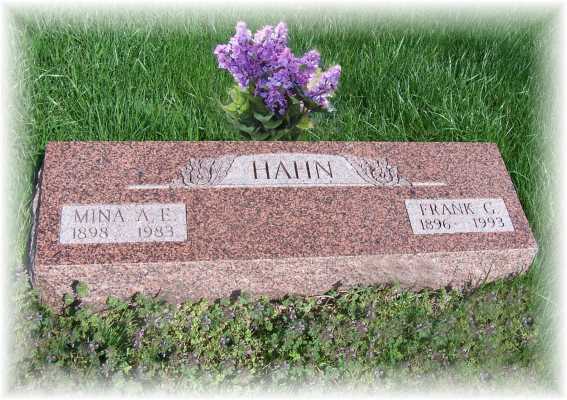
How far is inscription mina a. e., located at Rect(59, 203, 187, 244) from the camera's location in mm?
3012

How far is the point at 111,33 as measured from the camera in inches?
174

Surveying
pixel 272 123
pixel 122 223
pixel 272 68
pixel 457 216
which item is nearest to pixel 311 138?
pixel 272 123

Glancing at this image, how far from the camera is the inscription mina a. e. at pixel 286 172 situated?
3322 millimetres

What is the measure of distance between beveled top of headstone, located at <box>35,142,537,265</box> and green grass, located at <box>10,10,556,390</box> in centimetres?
26

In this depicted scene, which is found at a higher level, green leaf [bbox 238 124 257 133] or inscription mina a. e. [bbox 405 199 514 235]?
green leaf [bbox 238 124 257 133]

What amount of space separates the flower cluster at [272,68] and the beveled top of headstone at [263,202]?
0.25 metres

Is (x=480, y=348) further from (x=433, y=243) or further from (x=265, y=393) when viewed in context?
(x=265, y=393)

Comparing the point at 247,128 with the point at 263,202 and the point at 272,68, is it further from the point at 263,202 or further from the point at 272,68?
the point at 263,202

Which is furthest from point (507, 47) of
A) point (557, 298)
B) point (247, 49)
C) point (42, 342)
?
point (42, 342)

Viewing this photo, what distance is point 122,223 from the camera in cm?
307

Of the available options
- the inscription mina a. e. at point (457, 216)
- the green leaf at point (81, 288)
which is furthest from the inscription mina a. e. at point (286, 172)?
the green leaf at point (81, 288)

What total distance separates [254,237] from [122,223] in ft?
1.85

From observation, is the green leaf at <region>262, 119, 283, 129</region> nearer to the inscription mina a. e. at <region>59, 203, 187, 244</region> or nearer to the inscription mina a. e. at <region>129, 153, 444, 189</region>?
the inscription mina a. e. at <region>129, 153, 444, 189</region>

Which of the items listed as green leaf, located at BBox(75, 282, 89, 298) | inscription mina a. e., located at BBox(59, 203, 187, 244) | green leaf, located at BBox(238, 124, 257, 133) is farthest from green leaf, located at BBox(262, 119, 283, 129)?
green leaf, located at BBox(75, 282, 89, 298)
